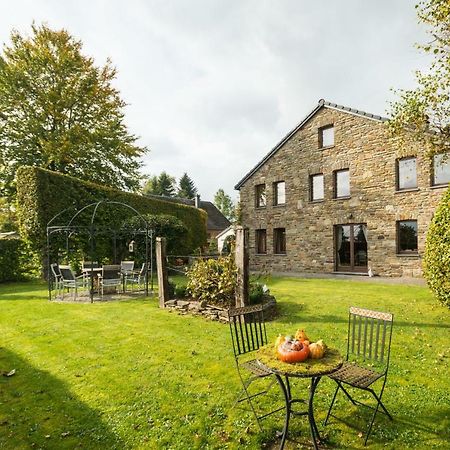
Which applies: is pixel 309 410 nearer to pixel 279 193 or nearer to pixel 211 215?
pixel 279 193

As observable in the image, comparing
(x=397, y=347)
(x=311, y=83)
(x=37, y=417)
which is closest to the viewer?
(x=37, y=417)

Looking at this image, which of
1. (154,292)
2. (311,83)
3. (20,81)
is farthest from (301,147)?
(20,81)

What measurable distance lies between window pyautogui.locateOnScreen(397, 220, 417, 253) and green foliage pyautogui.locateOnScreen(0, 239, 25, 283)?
57.3ft

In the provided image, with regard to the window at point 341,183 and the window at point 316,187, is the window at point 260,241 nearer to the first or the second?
the window at point 316,187

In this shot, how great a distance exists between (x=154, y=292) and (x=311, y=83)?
8.81 metres

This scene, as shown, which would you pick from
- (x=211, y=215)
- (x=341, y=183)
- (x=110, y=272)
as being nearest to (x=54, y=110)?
(x=110, y=272)

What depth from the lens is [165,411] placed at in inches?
147

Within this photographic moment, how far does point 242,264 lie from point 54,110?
721 inches

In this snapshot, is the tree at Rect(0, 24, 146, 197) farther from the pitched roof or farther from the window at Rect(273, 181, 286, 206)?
the window at Rect(273, 181, 286, 206)

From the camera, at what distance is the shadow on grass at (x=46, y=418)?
3213 millimetres

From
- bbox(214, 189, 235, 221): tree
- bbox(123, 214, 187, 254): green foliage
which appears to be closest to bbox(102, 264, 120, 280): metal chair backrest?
bbox(123, 214, 187, 254): green foliage

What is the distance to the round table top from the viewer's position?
2787 millimetres

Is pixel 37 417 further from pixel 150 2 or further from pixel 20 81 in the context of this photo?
pixel 20 81

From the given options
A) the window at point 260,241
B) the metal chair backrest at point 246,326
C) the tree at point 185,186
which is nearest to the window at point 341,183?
the window at point 260,241
